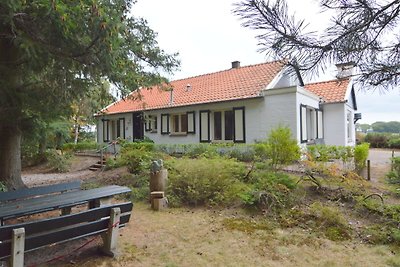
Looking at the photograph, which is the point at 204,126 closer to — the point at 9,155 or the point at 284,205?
the point at 9,155

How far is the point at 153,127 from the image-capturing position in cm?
1911

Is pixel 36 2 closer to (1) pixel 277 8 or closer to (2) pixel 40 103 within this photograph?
(1) pixel 277 8

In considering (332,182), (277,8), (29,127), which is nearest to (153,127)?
(29,127)

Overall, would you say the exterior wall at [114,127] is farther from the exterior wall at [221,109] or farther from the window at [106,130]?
the exterior wall at [221,109]

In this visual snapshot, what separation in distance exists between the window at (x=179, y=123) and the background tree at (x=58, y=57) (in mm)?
7605

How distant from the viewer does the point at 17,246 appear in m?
2.87

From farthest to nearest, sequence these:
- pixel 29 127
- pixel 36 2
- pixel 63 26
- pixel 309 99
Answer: pixel 309 99
pixel 29 127
pixel 63 26
pixel 36 2

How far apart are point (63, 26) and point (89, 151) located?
17617 mm

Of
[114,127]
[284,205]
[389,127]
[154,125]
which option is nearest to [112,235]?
[284,205]

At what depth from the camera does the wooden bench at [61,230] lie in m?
2.86

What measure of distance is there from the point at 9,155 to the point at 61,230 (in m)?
5.57

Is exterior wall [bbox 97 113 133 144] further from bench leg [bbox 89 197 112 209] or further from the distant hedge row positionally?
the distant hedge row

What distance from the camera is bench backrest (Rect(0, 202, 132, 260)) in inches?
113

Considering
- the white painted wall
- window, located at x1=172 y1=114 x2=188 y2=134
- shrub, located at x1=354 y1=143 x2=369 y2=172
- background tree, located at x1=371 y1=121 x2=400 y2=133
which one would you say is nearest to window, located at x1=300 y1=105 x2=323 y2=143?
the white painted wall
